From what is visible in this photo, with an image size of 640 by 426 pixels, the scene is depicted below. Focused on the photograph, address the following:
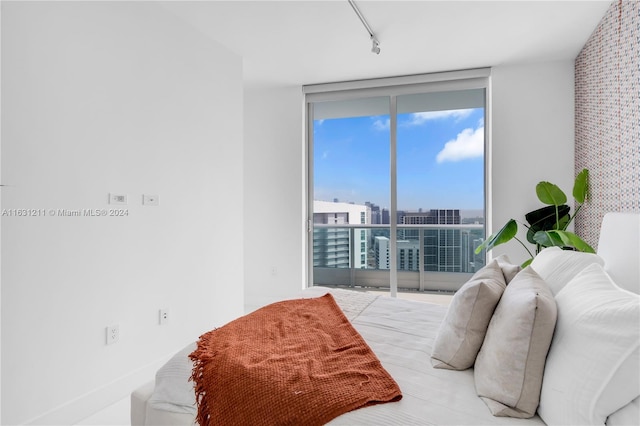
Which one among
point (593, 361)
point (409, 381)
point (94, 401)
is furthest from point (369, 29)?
point (94, 401)

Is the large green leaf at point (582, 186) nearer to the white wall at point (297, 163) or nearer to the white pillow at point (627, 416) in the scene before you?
the white wall at point (297, 163)

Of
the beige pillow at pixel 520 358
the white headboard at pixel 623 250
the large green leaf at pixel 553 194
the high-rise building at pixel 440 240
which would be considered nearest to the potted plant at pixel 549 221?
the large green leaf at pixel 553 194

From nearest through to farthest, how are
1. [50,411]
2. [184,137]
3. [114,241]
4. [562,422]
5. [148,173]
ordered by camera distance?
1. [562,422]
2. [50,411]
3. [114,241]
4. [148,173]
5. [184,137]

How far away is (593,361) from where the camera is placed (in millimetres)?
960

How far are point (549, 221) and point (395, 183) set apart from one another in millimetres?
1543

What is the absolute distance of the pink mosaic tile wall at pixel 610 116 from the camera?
7.29 feet

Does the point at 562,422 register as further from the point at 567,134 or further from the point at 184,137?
the point at 567,134

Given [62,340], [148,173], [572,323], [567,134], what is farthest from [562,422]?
[567,134]

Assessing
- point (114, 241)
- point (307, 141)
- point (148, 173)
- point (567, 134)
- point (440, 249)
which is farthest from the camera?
point (440, 249)

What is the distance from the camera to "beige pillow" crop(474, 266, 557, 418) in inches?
43.8

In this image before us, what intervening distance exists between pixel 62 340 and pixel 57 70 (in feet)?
4.76

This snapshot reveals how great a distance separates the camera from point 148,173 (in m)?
2.58

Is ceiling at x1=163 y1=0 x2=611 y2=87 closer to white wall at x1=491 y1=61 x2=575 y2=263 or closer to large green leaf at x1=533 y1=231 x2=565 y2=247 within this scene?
white wall at x1=491 y1=61 x2=575 y2=263

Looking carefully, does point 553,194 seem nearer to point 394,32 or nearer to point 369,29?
point 394,32
